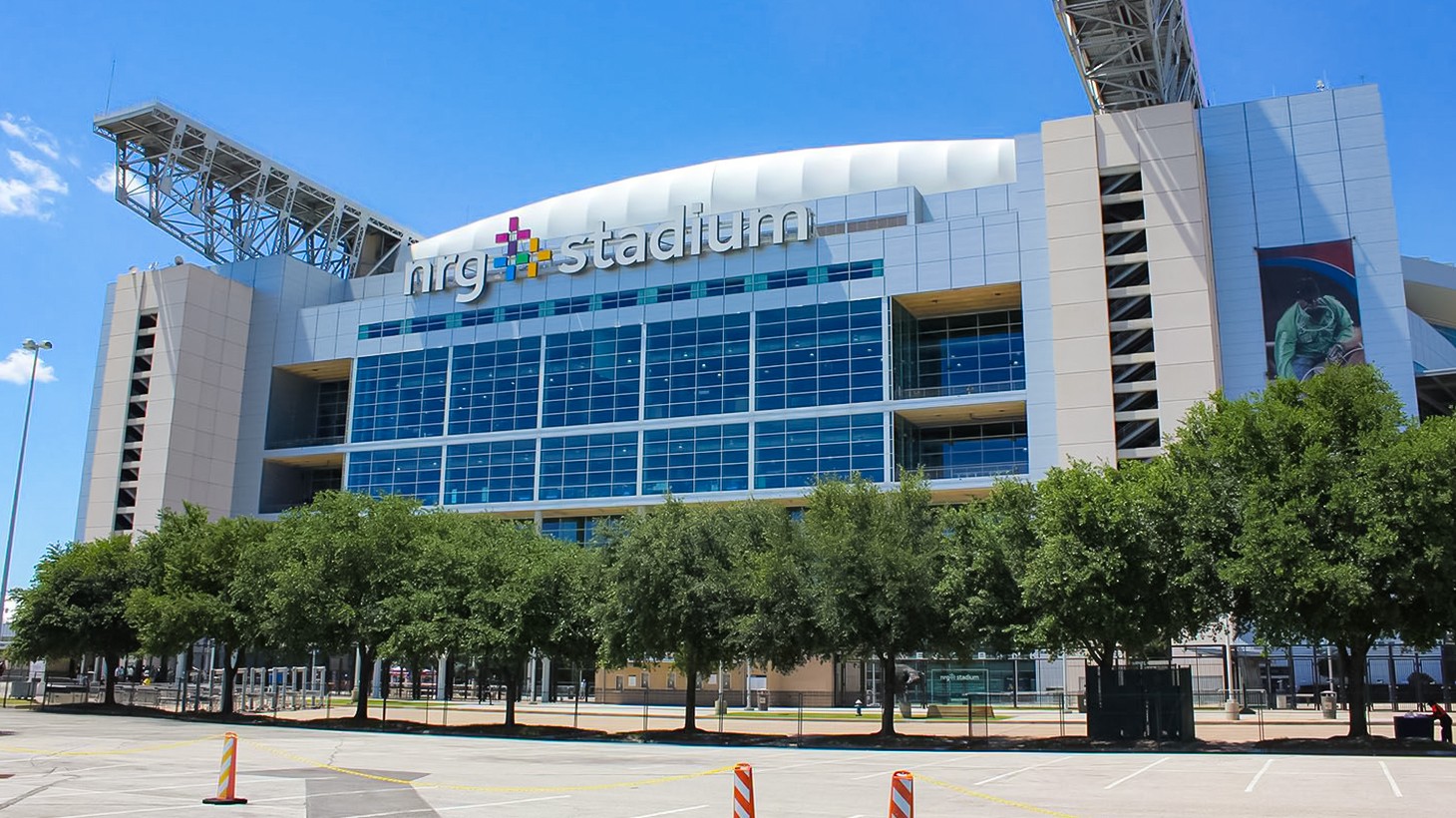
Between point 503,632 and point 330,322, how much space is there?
2359 inches

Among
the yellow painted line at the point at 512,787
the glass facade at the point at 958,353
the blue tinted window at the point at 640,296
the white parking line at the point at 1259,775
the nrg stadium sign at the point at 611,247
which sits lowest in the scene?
the yellow painted line at the point at 512,787

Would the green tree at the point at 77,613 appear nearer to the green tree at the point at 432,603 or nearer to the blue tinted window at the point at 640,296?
Result: the green tree at the point at 432,603

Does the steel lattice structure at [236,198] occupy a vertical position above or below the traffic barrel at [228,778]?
above

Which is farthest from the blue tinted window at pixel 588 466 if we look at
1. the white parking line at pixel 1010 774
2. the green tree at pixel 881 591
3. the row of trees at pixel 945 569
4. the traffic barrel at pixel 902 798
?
the traffic barrel at pixel 902 798

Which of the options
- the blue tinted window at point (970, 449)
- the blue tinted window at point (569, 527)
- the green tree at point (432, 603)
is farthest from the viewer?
the blue tinted window at point (569, 527)

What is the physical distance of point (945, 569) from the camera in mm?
41125

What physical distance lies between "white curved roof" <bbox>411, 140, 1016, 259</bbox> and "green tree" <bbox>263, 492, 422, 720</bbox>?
44.9m

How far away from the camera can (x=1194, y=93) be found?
86.1 meters

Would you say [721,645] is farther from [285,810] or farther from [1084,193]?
[1084,193]

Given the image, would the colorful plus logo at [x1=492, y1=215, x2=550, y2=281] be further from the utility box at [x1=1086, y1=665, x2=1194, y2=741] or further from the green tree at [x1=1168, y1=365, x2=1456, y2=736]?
the utility box at [x1=1086, y1=665, x2=1194, y2=741]

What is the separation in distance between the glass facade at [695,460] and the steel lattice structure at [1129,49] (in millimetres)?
33051

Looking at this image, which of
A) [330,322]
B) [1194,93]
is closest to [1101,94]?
[1194,93]

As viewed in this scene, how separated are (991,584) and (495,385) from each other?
56.6 meters

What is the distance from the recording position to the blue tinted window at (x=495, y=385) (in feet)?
290
